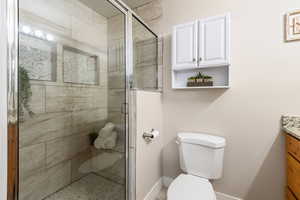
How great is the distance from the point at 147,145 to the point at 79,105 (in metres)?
0.77

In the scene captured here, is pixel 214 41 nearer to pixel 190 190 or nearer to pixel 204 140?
pixel 204 140

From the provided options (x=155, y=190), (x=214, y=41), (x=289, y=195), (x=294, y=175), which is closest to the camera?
(x=294, y=175)

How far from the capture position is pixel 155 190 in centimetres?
157

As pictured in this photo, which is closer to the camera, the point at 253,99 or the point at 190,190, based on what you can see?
the point at 190,190

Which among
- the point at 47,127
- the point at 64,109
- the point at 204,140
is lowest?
the point at 204,140

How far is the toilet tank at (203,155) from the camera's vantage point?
1283mm

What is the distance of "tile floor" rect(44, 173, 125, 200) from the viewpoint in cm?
134

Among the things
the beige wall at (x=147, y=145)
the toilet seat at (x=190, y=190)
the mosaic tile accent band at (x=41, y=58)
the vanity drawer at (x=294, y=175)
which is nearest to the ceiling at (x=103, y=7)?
the mosaic tile accent band at (x=41, y=58)

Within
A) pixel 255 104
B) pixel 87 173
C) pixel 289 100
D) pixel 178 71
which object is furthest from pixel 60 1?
pixel 289 100

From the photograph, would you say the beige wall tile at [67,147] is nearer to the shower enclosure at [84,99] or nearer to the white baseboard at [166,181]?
the shower enclosure at [84,99]

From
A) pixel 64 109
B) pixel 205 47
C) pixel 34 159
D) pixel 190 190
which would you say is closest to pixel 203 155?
pixel 190 190

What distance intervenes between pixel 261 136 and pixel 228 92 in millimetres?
472

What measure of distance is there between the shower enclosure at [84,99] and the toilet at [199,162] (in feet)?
1.45

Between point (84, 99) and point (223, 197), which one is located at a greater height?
point (84, 99)
